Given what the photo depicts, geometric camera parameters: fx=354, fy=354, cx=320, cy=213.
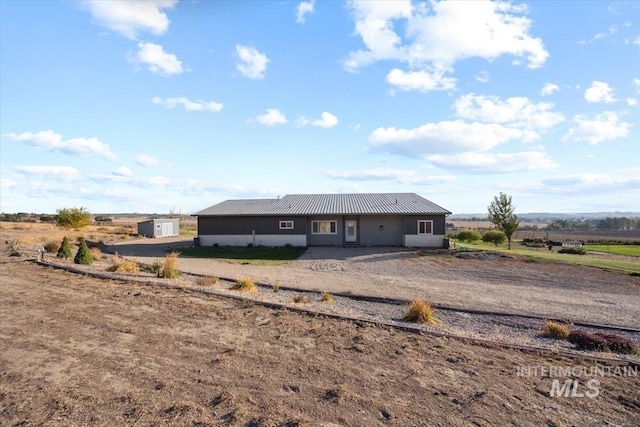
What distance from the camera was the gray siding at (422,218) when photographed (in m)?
28.5

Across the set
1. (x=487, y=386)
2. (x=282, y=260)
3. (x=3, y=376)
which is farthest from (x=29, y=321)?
(x=282, y=260)

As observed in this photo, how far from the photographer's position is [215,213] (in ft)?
101

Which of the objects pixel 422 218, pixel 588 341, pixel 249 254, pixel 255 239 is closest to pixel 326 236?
pixel 255 239

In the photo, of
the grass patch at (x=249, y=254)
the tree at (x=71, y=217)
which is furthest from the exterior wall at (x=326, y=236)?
the tree at (x=71, y=217)

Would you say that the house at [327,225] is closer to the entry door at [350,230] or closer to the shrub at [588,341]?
the entry door at [350,230]

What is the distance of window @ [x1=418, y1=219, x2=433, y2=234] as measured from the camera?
28609 mm

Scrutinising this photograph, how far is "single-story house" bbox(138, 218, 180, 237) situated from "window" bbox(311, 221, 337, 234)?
22556mm

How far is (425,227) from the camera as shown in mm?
28688

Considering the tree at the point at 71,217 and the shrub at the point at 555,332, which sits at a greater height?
the tree at the point at 71,217

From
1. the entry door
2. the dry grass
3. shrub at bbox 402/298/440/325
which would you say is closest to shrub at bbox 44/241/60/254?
the dry grass

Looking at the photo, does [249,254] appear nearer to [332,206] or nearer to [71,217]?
[332,206]

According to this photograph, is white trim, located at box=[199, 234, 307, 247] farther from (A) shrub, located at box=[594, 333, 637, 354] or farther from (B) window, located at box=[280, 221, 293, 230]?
(A) shrub, located at box=[594, 333, 637, 354]

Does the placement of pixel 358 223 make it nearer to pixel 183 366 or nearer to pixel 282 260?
pixel 282 260

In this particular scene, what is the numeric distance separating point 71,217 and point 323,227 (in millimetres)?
31787
